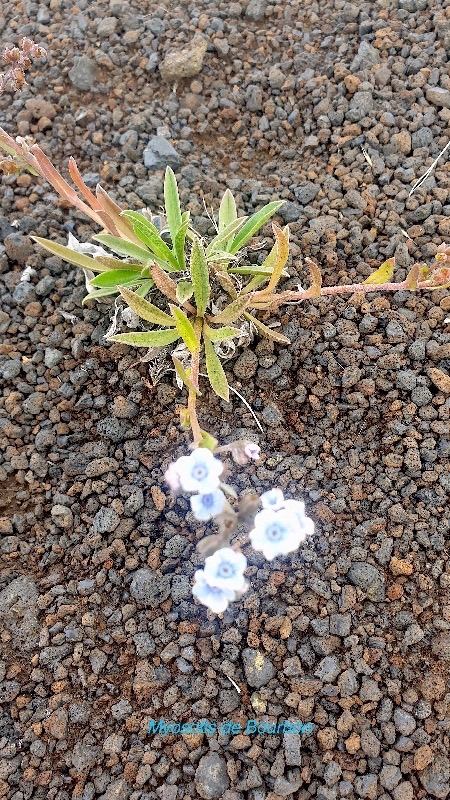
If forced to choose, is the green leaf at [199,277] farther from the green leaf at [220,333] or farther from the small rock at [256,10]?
the small rock at [256,10]

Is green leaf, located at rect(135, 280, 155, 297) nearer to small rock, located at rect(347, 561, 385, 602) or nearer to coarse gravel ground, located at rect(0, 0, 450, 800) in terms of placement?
coarse gravel ground, located at rect(0, 0, 450, 800)

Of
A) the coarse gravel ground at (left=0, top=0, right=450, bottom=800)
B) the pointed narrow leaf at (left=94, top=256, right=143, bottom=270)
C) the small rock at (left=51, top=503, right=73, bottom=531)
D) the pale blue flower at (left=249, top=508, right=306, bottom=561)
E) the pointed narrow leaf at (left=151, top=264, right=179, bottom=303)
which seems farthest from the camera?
the pointed narrow leaf at (left=94, top=256, right=143, bottom=270)

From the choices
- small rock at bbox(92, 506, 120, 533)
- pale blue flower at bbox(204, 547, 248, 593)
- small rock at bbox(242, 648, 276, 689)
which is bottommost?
small rock at bbox(242, 648, 276, 689)

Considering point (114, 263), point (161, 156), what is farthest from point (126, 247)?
point (161, 156)

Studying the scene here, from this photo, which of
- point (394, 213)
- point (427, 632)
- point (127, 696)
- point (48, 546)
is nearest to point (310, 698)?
point (427, 632)

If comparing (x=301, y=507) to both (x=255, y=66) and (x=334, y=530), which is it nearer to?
(x=334, y=530)

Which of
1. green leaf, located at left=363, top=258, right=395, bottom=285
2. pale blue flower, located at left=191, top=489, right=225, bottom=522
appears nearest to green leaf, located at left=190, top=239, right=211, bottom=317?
green leaf, located at left=363, top=258, right=395, bottom=285
